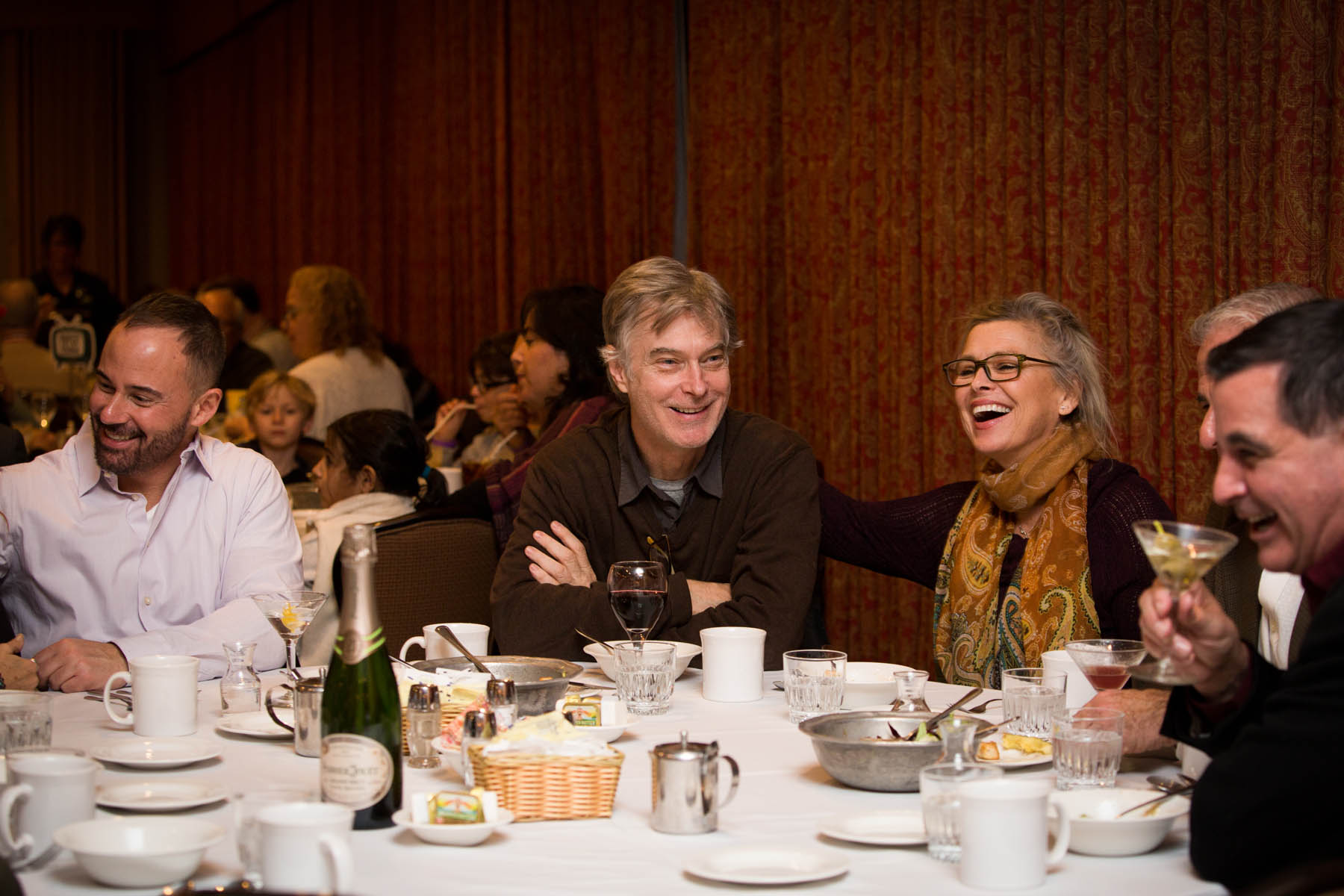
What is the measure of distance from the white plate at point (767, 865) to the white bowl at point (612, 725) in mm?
465

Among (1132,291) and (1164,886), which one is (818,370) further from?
(1164,886)

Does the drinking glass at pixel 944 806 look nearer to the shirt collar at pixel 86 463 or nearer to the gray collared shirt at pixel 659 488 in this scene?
the gray collared shirt at pixel 659 488

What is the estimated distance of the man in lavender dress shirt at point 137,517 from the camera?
8.79ft

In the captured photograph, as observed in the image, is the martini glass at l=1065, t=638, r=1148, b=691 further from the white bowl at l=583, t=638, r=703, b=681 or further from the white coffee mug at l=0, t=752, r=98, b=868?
the white coffee mug at l=0, t=752, r=98, b=868

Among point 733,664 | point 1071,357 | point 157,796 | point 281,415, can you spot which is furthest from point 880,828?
point 281,415

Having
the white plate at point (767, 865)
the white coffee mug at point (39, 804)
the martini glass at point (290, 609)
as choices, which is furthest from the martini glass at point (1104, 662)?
the white coffee mug at point (39, 804)

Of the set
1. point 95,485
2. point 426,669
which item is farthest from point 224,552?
point 426,669

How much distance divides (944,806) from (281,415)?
437 cm

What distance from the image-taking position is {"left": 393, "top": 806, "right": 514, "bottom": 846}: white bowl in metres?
1.43

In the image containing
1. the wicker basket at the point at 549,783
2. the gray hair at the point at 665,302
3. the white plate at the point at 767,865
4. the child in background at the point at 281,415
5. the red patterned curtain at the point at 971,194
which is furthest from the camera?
the child in background at the point at 281,415

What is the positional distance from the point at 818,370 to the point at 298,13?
5350mm

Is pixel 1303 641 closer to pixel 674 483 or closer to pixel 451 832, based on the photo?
pixel 451 832

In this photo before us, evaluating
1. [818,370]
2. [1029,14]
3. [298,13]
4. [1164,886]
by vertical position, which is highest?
[298,13]

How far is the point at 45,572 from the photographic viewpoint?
269cm
